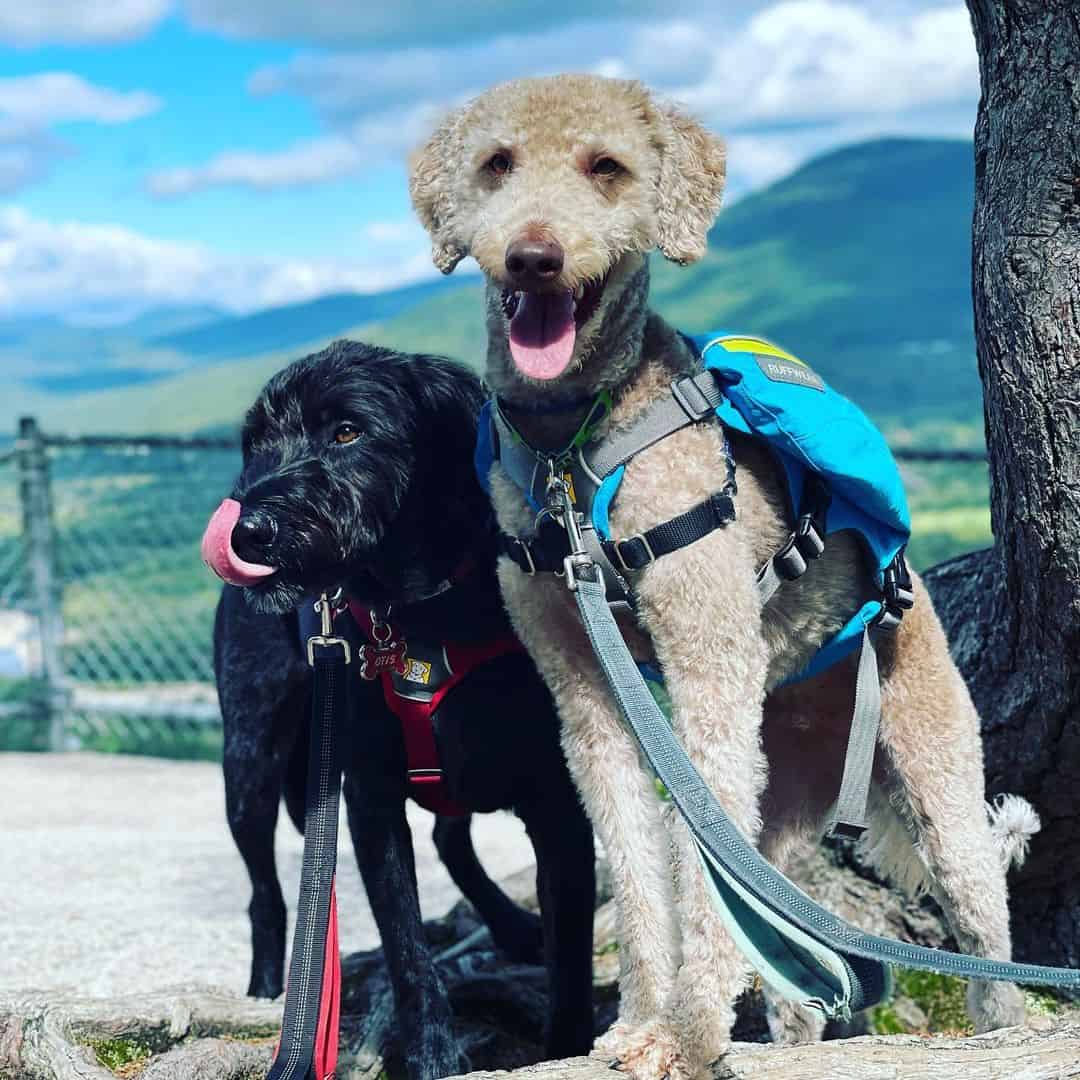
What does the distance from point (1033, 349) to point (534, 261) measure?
1317 millimetres

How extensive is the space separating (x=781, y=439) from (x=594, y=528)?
1.47ft

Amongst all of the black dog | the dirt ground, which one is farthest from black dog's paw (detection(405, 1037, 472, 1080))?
the dirt ground

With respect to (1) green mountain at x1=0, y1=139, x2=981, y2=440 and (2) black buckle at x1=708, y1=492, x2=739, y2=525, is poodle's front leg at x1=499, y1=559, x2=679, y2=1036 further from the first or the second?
(1) green mountain at x1=0, y1=139, x2=981, y2=440

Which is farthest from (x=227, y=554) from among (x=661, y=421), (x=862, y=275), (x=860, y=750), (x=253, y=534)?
(x=862, y=275)

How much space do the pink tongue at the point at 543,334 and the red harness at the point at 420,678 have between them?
0.79m

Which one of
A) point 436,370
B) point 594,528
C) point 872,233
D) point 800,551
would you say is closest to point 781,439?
point 800,551

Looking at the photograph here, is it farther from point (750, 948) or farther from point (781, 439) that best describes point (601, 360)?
point (750, 948)

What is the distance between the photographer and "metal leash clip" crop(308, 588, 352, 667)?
10.3 feet

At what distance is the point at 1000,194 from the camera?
329 cm

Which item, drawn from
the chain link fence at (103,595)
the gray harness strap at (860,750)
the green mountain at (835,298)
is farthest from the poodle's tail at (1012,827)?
the green mountain at (835,298)

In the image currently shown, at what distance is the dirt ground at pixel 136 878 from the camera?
5445mm

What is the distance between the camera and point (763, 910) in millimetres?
2500

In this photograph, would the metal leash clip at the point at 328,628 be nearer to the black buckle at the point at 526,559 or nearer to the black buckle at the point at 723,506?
the black buckle at the point at 526,559

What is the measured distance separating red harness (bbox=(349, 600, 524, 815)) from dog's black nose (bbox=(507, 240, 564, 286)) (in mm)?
963
